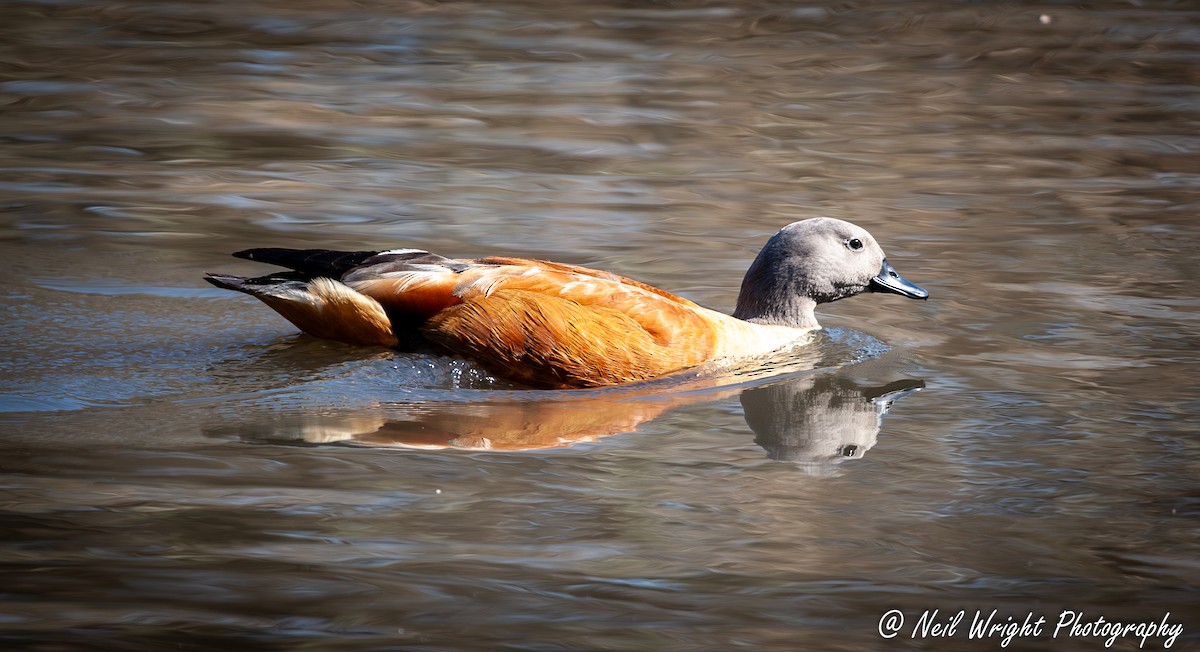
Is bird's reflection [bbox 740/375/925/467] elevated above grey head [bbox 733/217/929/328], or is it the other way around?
grey head [bbox 733/217/929/328]

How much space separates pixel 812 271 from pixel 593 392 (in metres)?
1.67

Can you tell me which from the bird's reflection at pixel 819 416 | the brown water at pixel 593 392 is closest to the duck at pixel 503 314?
the brown water at pixel 593 392

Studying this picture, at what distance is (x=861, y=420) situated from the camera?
667cm

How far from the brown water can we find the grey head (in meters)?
0.31

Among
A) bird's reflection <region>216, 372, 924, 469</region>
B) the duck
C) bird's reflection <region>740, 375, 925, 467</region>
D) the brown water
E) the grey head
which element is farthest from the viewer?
the grey head

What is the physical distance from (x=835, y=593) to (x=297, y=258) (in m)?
3.61

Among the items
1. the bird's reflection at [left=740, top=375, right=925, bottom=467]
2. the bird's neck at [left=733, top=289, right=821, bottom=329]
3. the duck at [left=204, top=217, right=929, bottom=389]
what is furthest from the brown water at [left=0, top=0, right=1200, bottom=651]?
the bird's neck at [left=733, top=289, right=821, bottom=329]

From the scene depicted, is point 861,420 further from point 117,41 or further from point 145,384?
point 117,41

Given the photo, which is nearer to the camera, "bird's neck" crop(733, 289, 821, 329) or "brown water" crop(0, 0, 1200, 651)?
"brown water" crop(0, 0, 1200, 651)

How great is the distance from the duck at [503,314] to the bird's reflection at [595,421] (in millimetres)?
220

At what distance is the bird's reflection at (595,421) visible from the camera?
6082 millimetres

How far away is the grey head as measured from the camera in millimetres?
7965

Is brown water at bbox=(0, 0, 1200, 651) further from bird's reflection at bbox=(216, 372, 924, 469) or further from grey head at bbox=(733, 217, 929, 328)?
grey head at bbox=(733, 217, 929, 328)

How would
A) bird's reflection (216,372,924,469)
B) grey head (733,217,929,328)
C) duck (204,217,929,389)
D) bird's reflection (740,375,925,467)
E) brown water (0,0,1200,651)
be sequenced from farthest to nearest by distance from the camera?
grey head (733,217,929,328) → duck (204,217,929,389) → bird's reflection (740,375,925,467) → bird's reflection (216,372,924,469) → brown water (0,0,1200,651)
